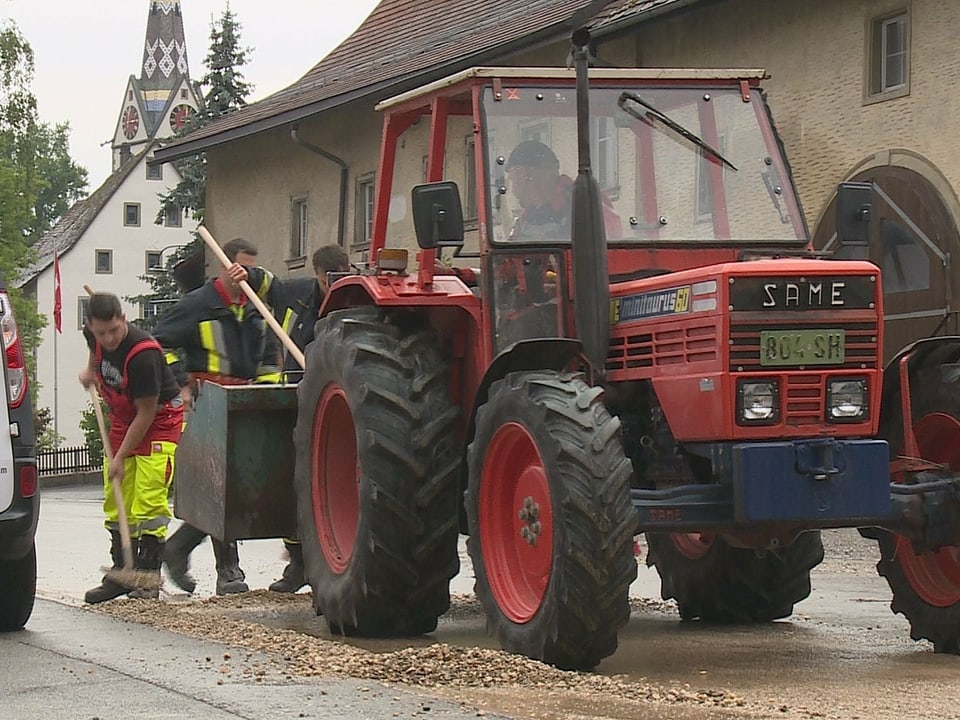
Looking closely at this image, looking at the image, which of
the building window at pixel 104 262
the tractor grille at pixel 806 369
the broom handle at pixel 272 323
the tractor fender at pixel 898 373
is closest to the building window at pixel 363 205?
the broom handle at pixel 272 323

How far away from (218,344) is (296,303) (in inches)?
21.9

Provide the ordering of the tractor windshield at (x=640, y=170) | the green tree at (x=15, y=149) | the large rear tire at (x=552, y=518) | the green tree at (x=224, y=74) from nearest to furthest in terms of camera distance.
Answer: the large rear tire at (x=552, y=518)
the tractor windshield at (x=640, y=170)
the green tree at (x=224, y=74)
the green tree at (x=15, y=149)

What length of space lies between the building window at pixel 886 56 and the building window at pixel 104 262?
66.8 m

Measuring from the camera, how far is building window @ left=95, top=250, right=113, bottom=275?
280ft

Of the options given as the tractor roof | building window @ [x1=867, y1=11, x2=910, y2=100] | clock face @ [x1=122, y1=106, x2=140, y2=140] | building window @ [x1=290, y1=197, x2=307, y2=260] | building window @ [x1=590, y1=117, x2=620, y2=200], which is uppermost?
clock face @ [x1=122, y1=106, x2=140, y2=140]

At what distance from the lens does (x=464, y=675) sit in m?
7.16

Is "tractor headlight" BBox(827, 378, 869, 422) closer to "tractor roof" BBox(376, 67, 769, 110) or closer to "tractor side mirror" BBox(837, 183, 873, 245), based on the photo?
"tractor side mirror" BBox(837, 183, 873, 245)

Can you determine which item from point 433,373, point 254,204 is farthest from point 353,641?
point 254,204

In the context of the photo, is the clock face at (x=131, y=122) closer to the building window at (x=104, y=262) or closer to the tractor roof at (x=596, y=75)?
the building window at (x=104, y=262)

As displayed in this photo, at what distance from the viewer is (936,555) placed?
8.56 m

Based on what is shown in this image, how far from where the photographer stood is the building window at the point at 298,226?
36562mm

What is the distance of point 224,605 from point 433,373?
105 inches

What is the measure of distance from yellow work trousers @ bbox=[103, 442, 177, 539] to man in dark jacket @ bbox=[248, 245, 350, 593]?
1007 mm

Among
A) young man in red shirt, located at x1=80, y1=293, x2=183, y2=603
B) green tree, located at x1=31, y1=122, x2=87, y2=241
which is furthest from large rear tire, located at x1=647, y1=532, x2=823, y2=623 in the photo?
green tree, located at x1=31, y1=122, x2=87, y2=241
